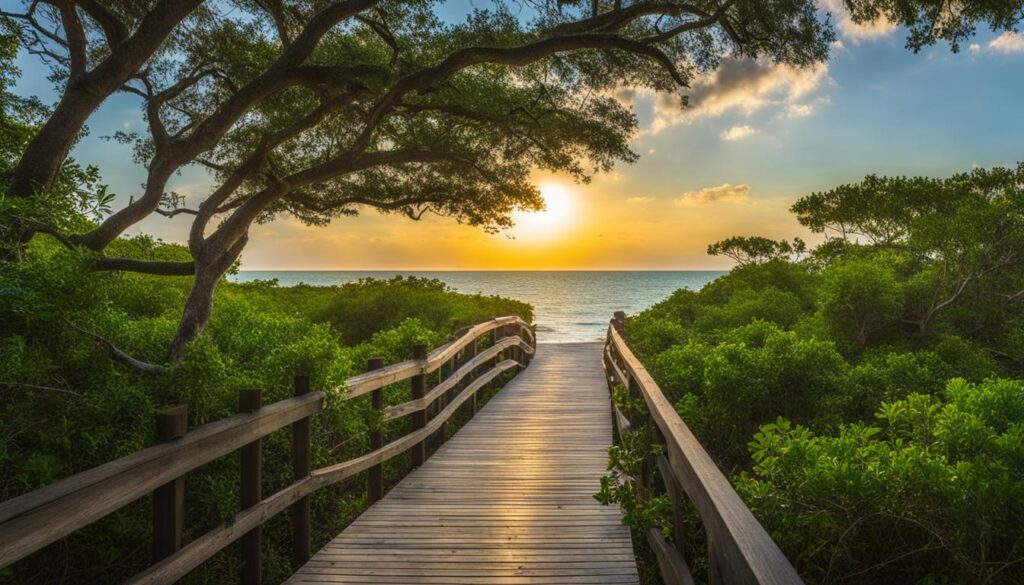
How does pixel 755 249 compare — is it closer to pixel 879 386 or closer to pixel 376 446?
pixel 879 386

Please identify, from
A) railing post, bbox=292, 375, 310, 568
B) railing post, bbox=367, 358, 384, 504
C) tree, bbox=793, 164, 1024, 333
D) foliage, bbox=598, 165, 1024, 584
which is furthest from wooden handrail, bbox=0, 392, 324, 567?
tree, bbox=793, 164, 1024, 333

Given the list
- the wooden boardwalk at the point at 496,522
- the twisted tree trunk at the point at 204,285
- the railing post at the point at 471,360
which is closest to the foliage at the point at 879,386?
the wooden boardwalk at the point at 496,522

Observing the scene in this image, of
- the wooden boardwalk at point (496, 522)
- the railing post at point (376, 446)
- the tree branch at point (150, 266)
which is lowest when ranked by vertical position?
the wooden boardwalk at point (496, 522)

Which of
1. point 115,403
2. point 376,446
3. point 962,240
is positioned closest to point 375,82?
point 376,446

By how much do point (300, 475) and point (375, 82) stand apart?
5.60 metres

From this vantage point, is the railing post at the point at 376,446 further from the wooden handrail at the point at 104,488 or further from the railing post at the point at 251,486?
the wooden handrail at the point at 104,488

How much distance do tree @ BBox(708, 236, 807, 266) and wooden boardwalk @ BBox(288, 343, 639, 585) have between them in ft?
46.9

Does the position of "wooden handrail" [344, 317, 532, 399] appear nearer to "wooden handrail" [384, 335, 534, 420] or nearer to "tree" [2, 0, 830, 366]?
"wooden handrail" [384, 335, 534, 420]

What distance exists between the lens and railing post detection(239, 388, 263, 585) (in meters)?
3.53

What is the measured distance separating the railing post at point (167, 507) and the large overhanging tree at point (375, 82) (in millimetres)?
3529

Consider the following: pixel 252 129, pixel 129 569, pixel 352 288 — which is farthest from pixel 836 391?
pixel 352 288

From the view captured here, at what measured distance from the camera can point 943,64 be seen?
9.73 m

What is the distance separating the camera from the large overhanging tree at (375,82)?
7.71m

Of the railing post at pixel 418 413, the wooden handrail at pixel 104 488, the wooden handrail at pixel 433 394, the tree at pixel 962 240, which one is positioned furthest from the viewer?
the tree at pixel 962 240
